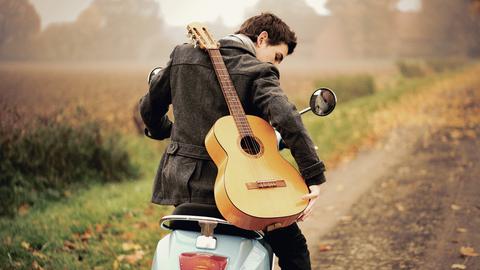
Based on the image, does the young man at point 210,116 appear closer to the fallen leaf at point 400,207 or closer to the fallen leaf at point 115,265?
the fallen leaf at point 115,265

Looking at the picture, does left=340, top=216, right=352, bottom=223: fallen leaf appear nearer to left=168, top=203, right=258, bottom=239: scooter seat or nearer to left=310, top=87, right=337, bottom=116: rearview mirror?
left=310, top=87, right=337, bottom=116: rearview mirror

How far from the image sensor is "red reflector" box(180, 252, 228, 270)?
2213 mm

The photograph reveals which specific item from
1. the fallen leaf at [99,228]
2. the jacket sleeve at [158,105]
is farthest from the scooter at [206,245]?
the fallen leaf at [99,228]

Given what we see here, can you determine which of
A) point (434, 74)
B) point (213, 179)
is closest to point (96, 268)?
point (213, 179)

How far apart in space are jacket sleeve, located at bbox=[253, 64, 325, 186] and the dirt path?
2290 millimetres

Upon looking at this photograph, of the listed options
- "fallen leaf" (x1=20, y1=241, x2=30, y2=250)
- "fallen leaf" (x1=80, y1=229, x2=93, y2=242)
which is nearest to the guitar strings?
"fallen leaf" (x1=20, y1=241, x2=30, y2=250)

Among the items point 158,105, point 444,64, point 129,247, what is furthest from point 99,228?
point 444,64

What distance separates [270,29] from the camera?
9.05 feet

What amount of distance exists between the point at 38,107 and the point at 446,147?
626 cm

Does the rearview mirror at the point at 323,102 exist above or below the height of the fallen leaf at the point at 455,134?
above

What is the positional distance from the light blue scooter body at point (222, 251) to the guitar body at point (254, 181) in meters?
0.16

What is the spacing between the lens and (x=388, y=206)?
20.0 ft

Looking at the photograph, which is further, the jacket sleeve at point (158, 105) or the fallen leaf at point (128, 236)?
the fallen leaf at point (128, 236)

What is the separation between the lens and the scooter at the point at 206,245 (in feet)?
7.36
